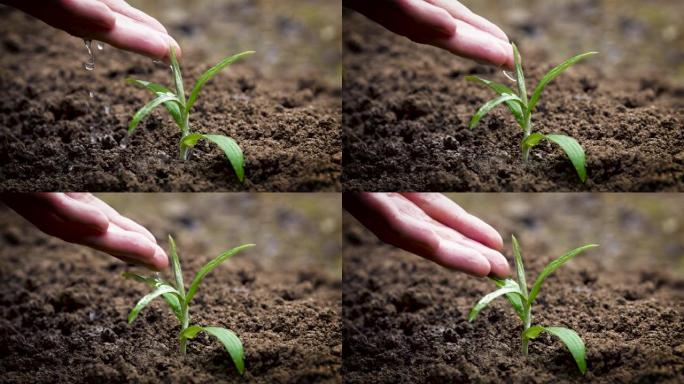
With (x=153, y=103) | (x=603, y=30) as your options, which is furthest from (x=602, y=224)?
(x=153, y=103)

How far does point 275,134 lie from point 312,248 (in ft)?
2.25

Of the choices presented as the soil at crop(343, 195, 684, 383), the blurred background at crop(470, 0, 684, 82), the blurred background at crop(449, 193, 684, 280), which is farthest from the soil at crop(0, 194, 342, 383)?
the blurred background at crop(470, 0, 684, 82)

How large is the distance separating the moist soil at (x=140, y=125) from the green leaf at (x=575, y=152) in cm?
70

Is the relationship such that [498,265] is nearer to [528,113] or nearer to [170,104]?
[528,113]

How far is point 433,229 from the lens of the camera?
269 cm

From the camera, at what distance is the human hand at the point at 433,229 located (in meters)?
2.60

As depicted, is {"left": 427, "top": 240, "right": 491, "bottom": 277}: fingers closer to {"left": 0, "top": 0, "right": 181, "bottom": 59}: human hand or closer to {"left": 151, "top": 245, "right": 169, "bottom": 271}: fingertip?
{"left": 151, "top": 245, "right": 169, "bottom": 271}: fingertip

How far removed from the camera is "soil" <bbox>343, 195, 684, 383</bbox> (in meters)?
2.47

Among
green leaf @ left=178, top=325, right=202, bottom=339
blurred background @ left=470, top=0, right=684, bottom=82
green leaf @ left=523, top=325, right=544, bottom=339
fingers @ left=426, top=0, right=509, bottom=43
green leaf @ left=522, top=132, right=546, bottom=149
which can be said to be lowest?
green leaf @ left=178, top=325, right=202, bottom=339

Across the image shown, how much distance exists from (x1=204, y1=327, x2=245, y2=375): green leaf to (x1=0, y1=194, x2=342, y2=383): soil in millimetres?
74

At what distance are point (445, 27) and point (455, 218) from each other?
629 millimetres

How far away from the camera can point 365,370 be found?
2521 mm

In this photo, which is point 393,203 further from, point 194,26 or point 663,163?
point 194,26

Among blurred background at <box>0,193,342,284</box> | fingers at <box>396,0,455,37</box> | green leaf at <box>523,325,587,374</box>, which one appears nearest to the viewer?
green leaf at <box>523,325,587,374</box>
